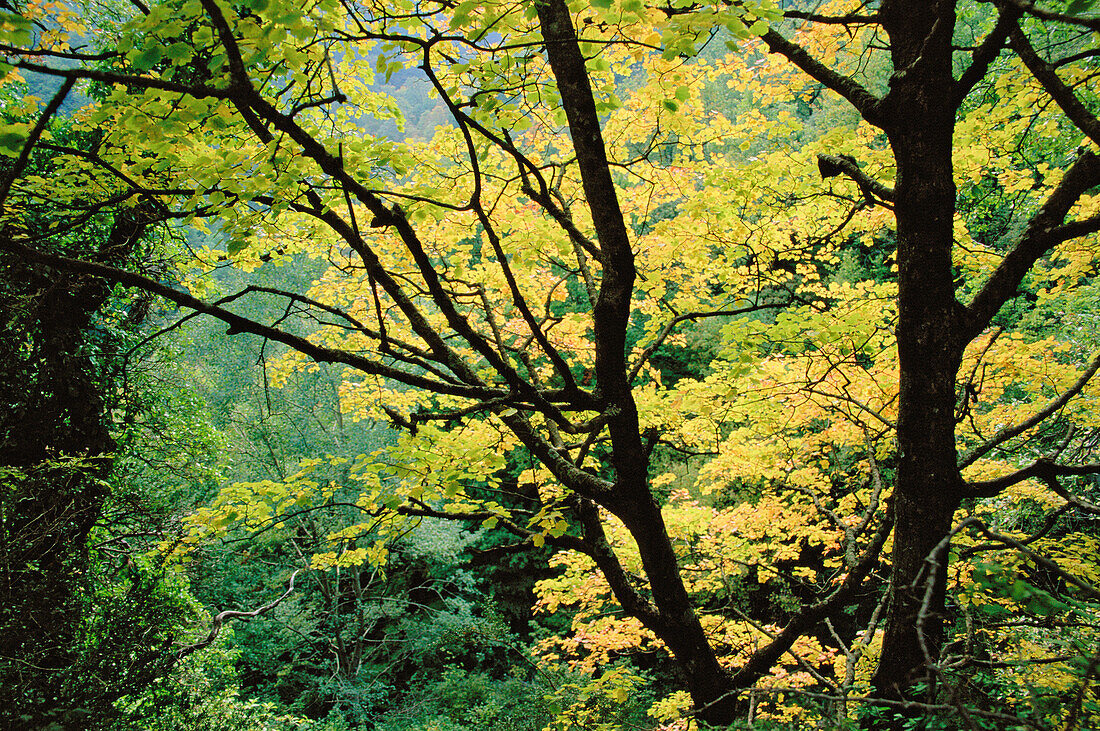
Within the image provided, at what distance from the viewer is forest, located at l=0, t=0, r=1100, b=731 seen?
1.95 meters

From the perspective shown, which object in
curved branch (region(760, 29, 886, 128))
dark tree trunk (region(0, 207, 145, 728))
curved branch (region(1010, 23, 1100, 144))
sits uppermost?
curved branch (region(760, 29, 886, 128))

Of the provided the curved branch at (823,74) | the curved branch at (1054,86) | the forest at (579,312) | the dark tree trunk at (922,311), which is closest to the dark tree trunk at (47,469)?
the forest at (579,312)

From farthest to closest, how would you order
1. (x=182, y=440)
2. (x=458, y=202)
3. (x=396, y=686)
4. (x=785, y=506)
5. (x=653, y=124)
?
(x=396, y=686), (x=182, y=440), (x=785, y=506), (x=458, y=202), (x=653, y=124)

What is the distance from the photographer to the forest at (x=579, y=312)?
1.95 meters

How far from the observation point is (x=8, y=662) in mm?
3301

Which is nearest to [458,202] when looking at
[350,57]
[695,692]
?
[350,57]

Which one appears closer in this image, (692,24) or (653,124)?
(692,24)

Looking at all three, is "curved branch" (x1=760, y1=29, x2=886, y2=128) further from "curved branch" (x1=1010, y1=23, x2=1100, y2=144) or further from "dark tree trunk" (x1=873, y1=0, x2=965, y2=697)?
"curved branch" (x1=1010, y1=23, x2=1100, y2=144)

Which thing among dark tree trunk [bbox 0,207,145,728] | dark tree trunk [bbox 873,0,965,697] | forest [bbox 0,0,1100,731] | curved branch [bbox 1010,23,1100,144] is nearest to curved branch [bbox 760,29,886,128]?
forest [bbox 0,0,1100,731]

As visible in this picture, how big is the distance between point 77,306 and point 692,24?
621 cm

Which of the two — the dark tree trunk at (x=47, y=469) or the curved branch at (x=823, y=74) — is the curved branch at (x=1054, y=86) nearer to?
the curved branch at (x=823, y=74)

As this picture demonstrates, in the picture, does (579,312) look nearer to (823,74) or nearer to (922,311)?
(823,74)

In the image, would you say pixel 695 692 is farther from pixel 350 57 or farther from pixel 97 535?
pixel 97 535

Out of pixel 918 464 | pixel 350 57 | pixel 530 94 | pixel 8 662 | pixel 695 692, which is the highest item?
pixel 350 57
